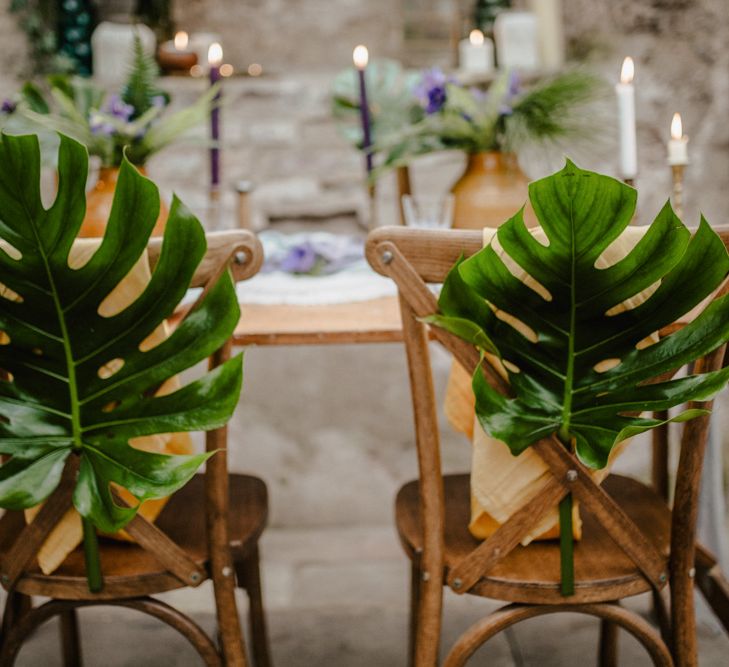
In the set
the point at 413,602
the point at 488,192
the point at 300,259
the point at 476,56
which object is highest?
the point at 476,56

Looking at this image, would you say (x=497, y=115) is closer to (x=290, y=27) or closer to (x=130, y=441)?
(x=130, y=441)

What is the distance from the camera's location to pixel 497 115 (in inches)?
55.1

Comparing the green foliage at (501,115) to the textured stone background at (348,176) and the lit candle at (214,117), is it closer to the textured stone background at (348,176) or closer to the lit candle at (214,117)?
the lit candle at (214,117)

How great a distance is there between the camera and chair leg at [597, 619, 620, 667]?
143 cm

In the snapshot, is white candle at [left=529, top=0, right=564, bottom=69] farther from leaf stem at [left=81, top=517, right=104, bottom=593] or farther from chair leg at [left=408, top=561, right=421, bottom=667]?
leaf stem at [left=81, top=517, right=104, bottom=593]

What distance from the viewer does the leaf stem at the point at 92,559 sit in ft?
3.04

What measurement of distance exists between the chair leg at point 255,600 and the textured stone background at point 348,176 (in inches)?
33.4

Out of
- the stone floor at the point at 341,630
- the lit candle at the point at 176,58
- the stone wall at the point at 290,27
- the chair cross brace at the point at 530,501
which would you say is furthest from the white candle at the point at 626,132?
the stone wall at the point at 290,27

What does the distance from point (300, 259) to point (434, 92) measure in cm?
37

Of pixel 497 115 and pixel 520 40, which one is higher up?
pixel 520 40

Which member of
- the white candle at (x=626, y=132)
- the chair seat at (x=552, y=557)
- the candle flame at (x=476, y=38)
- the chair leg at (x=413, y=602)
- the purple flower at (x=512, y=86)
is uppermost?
the candle flame at (x=476, y=38)

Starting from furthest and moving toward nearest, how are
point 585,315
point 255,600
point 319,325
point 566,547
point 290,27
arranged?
1. point 290,27
2. point 255,600
3. point 319,325
4. point 566,547
5. point 585,315

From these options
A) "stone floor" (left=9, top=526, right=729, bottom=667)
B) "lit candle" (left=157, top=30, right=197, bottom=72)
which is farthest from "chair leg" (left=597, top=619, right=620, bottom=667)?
"lit candle" (left=157, top=30, right=197, bottom=72)

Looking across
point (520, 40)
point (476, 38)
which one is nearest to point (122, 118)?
point (476, 38)
